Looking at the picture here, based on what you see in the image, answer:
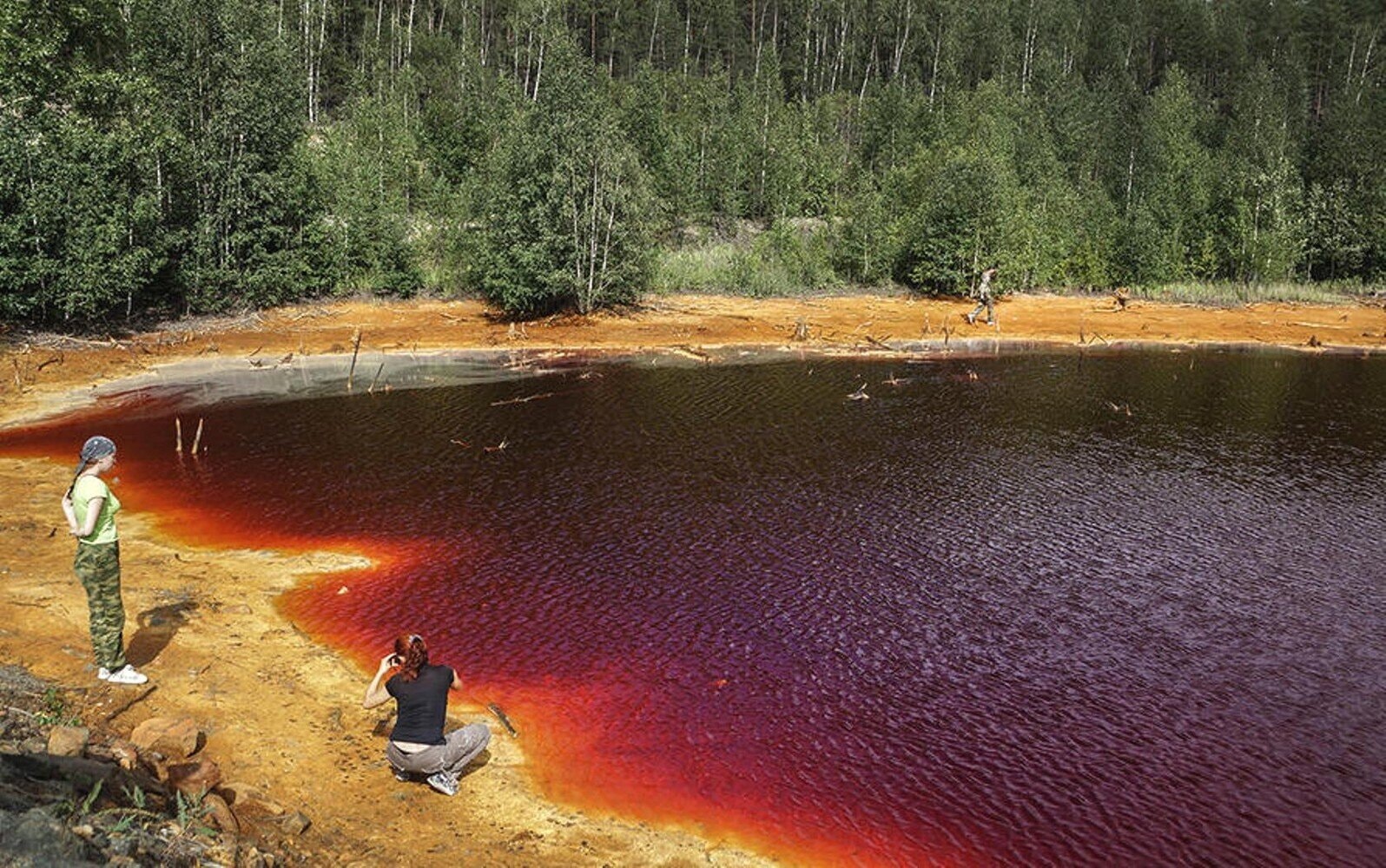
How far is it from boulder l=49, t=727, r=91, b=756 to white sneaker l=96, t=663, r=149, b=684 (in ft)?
7.91

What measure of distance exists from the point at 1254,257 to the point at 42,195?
63.0 m

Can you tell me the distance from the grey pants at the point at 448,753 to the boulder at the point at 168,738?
212 centimetres

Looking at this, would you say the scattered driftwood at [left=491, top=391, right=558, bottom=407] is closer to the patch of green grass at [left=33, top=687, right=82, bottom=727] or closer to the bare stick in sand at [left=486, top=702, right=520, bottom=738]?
the bare stick in sand at [left=486, top=702, right=520, bottom=738]

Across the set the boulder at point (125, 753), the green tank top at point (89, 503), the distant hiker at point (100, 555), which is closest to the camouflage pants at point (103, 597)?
the distant hiker at point (100, 555)

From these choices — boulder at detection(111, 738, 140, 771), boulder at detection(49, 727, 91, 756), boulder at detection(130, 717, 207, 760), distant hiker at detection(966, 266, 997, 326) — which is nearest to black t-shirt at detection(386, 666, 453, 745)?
boulder at detection(130, 717, 207, 760)

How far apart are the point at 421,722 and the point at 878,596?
871cm

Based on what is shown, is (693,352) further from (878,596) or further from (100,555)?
(100,555)

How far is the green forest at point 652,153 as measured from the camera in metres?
37.9

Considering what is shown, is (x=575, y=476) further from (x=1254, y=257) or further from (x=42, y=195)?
(x=1254, y=257)

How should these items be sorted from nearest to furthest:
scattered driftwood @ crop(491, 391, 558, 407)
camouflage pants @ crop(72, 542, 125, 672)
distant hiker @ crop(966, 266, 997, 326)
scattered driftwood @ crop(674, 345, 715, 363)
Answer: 1. camouflage pants @ crop(72, 542, 125, 672)
2. scattered driftwood @ crop(491, 391, 558, 407)
3. scattered driftwood @ crop(674, 345, 715, 363)
4. distant hiker @ crop(966, 266, 997, 326)

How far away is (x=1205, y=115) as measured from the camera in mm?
80812

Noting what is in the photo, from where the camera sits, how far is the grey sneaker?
34.4 ft

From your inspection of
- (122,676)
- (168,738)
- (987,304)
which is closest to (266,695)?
(122,676)

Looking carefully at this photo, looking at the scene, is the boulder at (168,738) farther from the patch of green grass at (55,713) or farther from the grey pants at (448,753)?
the grey pants at (448,753)
